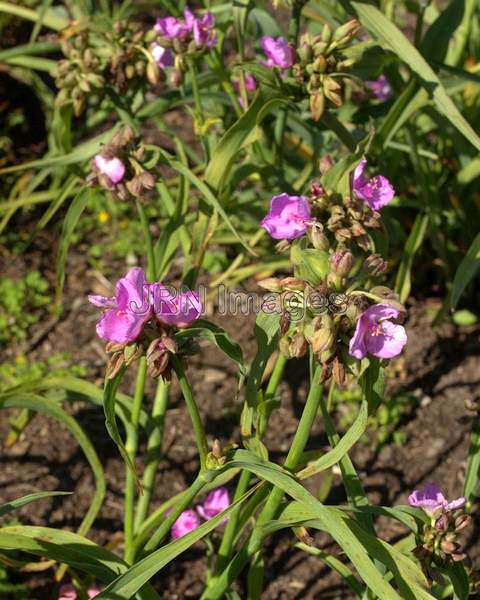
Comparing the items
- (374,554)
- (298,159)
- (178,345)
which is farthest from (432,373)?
(178,345)

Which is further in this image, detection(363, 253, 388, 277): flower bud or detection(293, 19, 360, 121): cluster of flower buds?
detection(293, 19, 360, 121): cluster of flower buds

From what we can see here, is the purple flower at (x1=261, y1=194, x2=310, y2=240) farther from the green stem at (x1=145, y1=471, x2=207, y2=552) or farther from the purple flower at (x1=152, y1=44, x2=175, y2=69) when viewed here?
the purple flower at (x1=152, y1=44, x2=175, y2=69)

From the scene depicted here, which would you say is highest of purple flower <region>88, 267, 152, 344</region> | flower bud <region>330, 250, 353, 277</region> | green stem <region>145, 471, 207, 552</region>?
flower bud <region>330, 250, 353, 277</region>

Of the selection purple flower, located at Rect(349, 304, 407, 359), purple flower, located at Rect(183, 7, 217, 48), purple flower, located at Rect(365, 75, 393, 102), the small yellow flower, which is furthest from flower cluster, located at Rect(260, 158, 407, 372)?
the small yellow flower

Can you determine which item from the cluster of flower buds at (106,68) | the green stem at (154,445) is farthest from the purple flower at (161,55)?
the green stem at (154,445)

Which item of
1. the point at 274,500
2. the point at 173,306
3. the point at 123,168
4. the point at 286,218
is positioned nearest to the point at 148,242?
the point at 123,168

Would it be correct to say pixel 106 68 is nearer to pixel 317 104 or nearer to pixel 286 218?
pixel 317 104

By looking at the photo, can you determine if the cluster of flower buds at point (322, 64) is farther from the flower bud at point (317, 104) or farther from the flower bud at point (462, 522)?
the flower bud at point (462, 522)

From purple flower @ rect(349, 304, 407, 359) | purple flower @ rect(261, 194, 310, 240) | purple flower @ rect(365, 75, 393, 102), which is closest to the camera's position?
purple flower @ rect(349, 304, 407, 359)
